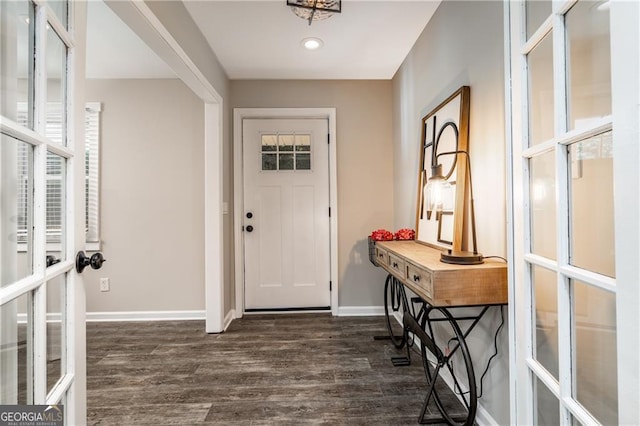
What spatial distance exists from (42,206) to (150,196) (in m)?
2.49

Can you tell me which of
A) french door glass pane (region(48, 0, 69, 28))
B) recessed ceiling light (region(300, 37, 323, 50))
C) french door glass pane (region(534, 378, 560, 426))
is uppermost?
recessed ceiling light (region(300, 37, 323, 50))

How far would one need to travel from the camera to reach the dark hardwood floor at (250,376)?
1.63m

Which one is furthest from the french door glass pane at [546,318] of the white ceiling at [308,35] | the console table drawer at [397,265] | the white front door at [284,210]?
the white front door at [284,210]

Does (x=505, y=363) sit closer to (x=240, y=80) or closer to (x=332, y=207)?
(x=332, y=207)

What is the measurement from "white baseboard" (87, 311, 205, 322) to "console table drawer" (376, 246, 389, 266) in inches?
74.7

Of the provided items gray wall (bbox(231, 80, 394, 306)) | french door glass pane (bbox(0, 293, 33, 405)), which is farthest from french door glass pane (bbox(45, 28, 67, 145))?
gray wall (bbox(231, 80, 394, 306))

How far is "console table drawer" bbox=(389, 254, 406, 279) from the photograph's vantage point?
1733mm

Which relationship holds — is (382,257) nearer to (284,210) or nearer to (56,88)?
(284,210)

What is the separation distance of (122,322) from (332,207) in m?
2.38

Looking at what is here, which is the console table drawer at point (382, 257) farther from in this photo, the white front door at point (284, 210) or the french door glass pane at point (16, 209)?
the french door glass pane at point (16, 209)

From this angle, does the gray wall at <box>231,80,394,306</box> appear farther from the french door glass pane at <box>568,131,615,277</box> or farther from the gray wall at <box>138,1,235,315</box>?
the french door glass pane at <box>568,131,615,277</box>

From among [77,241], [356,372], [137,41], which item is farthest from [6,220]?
[137,41]

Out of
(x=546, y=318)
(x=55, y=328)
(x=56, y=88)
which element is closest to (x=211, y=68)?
(x=56, y=88)

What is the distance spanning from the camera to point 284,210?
3.17 m
